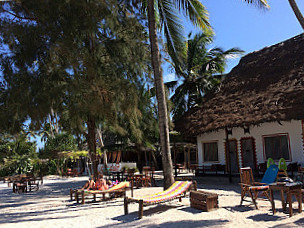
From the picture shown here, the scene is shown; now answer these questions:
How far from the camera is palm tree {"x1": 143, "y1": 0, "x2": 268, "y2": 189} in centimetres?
814

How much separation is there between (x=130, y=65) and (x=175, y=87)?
11398 millimetres

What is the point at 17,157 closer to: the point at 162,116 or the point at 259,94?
the point at 162,116

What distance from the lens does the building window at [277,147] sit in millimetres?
12367

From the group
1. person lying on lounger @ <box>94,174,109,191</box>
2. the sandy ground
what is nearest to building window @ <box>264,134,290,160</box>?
the sandy ground

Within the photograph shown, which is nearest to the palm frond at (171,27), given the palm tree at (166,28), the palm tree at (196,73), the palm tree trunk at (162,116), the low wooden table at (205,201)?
the palm tree at (166,28)

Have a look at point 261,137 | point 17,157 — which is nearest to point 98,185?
point 261,137

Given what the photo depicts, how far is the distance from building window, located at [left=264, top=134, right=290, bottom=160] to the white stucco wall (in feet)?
0.68

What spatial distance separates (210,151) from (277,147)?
351 cm

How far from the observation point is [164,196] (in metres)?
6.72

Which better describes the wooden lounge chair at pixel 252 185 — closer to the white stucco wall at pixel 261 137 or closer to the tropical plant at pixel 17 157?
the white stucco wall at pixel 261 137

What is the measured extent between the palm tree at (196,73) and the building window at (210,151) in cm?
516

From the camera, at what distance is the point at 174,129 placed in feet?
49.0

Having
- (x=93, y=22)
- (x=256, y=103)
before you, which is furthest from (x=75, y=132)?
(x=256, y=103)

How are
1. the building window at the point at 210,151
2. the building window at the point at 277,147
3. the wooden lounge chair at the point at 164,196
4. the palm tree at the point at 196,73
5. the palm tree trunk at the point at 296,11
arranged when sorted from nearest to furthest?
the palm tree trunk at the point at 296,11, the wooden lounge chair at the point at 164,196, the building window at the point at 277,147, the building window at the point at 210,151, the palm tree at the point at 196,73
